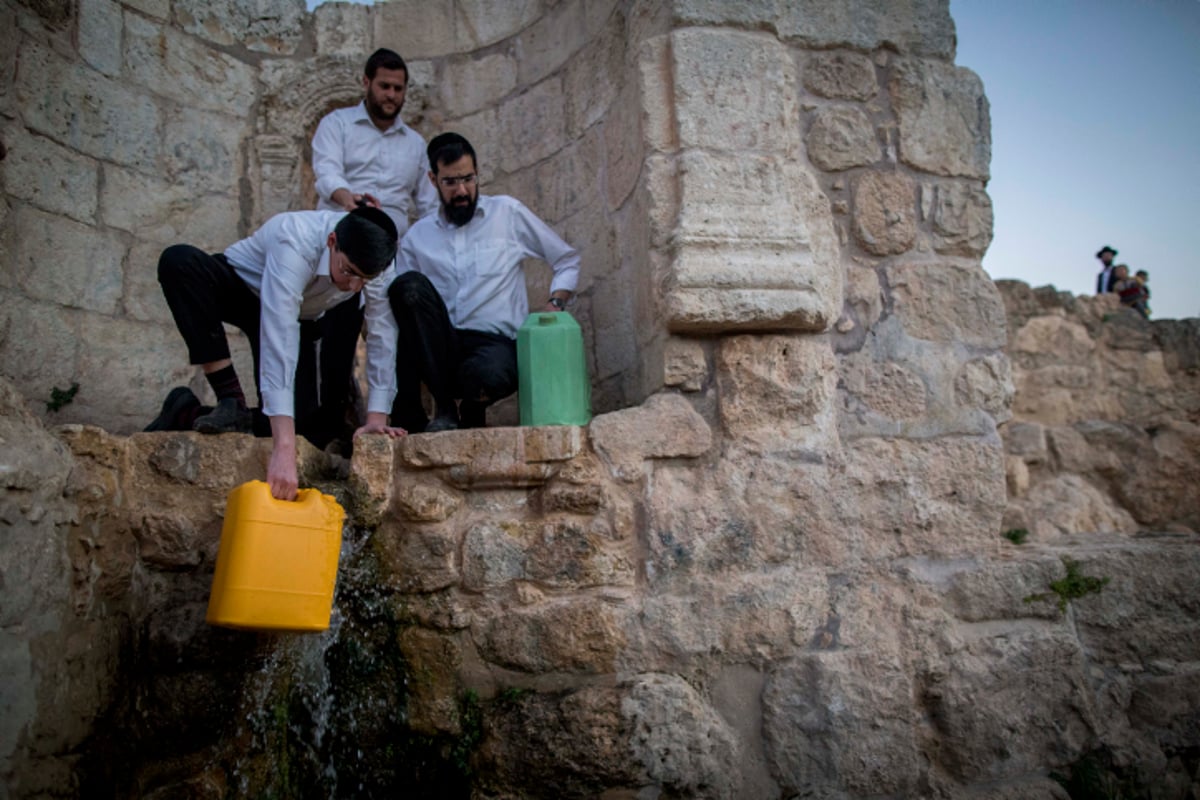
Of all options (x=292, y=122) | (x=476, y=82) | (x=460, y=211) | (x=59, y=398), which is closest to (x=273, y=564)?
(x=460, y=211)

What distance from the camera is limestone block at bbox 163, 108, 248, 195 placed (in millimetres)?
4203

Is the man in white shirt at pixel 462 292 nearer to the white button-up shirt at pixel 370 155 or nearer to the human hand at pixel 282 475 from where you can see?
the white button-up shirt at pixel 370 155

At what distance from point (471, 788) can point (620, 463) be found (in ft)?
3.39

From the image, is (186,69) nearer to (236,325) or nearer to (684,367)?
(236,325)

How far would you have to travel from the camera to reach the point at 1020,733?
2768mm

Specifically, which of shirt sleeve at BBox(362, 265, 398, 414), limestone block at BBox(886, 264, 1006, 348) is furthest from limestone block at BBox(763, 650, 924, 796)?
shirt sleeve at BBox(362, 265, 398, 414)

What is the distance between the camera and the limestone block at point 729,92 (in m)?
2.96

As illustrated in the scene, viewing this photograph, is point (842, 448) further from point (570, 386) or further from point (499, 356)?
point (499, 356)

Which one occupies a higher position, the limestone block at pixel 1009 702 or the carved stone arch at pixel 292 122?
the carved stone arch at pixel 292 122

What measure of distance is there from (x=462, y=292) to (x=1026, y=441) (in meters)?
3.32

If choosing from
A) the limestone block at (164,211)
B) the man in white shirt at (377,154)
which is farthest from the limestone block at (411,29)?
the limestone block at (164,211)

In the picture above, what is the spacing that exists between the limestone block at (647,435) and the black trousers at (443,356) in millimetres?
515

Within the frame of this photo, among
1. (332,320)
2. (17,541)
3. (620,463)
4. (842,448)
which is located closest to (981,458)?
(842,448)

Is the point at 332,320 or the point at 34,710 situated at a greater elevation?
the point at 332,320
